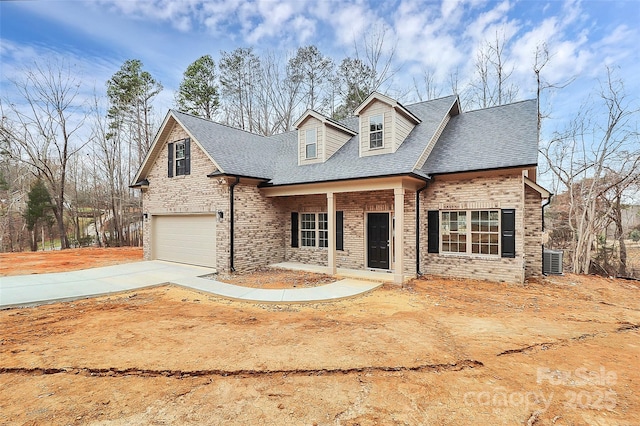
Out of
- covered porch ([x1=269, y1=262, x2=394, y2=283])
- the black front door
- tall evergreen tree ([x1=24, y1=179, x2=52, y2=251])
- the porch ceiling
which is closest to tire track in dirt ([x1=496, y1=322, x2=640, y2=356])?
covered porch ([x1=269, y1=262, x2=394, y2=283])

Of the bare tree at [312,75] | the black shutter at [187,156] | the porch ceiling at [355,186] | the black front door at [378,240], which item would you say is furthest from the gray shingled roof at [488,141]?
the bare tree at [312,75]

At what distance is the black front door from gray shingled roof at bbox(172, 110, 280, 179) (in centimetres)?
434

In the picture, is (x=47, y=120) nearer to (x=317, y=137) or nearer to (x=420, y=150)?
(x=317, y=137)

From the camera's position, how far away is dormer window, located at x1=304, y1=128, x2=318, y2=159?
1134 centimetres

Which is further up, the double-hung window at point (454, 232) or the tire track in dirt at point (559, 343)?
the double-hung window at point (454, 232)

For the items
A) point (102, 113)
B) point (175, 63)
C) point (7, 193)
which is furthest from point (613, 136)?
point (7, 193)

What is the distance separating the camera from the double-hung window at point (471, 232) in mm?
8820

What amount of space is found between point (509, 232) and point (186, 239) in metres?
11.4

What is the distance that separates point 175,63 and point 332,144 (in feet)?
59.0

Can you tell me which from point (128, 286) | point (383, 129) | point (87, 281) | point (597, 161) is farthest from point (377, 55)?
point (87, 281)

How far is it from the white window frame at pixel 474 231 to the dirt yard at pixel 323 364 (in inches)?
90.9

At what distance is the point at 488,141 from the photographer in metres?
9.51

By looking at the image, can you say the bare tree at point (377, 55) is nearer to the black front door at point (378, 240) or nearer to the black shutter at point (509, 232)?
the black front door at point (378, 240)

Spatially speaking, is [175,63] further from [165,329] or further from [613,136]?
[613,136]
